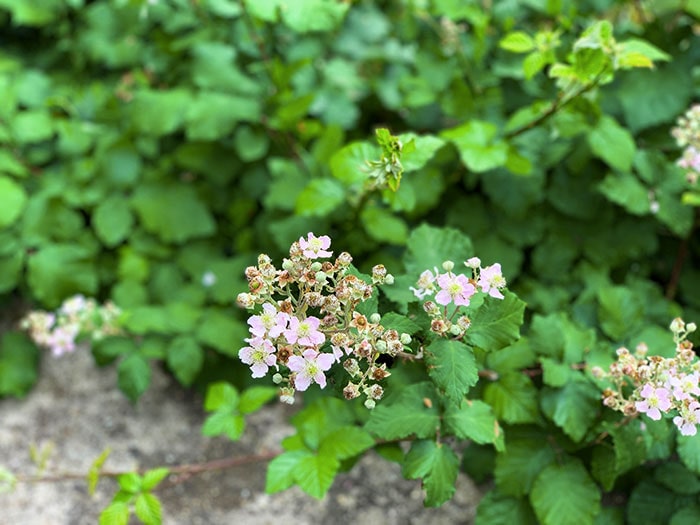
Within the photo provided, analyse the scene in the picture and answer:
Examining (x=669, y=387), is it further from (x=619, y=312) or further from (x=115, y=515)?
(x=115, y=515)

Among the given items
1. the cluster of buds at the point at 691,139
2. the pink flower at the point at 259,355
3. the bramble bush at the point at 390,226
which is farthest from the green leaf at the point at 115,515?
the cluster of buds at the point at 691,139

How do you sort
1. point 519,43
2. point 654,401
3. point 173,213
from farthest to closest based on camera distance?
point 173,213 → point 519,43 → point 654,401

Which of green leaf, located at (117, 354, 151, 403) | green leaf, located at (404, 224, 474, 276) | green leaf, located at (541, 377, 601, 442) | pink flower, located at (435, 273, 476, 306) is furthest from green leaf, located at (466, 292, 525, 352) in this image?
green leaf, located at (117, 354, 151, 403)

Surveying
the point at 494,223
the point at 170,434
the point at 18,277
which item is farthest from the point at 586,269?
the point at 18,277

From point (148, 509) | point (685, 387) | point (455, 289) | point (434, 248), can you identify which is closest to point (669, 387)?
point (685, 387)

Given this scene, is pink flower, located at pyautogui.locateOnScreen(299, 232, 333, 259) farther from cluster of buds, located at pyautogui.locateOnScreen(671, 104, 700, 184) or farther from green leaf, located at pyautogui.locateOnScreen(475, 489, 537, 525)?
cluster of buds, located at pyautogui.locateOnScreen(671, 104, 700, 184)
